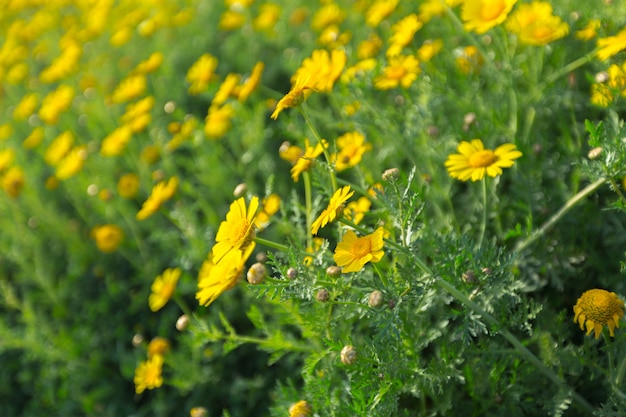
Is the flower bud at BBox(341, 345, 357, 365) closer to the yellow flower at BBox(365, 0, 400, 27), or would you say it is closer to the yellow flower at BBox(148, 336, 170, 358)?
the yellow flower at BBox(148, 336, 170, 358)

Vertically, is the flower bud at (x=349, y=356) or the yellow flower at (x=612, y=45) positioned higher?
the yellow flower at (x=612, y=45)

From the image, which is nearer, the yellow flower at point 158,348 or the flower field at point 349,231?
the flower field at point 349,231

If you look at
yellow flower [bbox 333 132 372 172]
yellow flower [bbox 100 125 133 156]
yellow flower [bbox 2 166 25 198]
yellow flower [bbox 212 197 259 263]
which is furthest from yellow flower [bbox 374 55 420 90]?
yellow flower [bbox 2 166 25 198]

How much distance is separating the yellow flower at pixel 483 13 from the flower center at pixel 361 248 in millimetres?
1146

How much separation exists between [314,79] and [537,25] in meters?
1.06

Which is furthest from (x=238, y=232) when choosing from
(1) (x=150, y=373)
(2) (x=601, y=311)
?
(1) (x=150, y=373)

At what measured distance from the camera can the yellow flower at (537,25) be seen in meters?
2.49

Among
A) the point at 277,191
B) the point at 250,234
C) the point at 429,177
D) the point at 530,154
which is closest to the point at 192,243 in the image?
the point at 277,191

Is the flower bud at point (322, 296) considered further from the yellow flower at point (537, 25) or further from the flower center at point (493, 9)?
the yellow flower at point (537, 25)

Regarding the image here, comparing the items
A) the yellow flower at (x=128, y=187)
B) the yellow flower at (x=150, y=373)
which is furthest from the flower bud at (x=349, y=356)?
the yellow flower at (x=128, y=187)

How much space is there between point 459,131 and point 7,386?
2.99m

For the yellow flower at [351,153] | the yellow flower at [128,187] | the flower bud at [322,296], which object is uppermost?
the flower bud at [322,296]

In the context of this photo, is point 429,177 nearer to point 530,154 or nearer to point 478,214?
point 478,214

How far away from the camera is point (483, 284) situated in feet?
5.87
